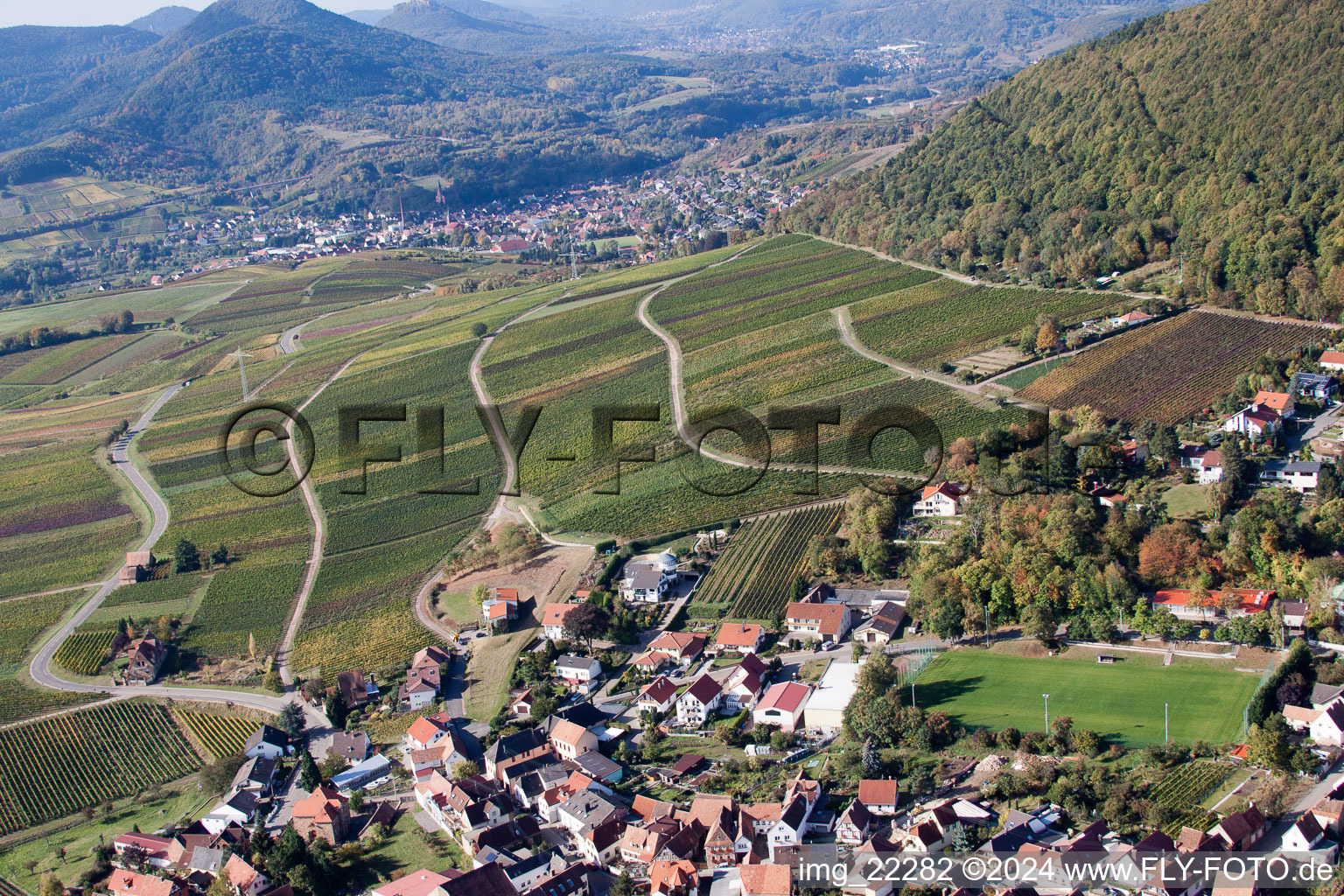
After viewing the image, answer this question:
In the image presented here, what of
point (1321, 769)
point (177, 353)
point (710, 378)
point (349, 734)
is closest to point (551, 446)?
point (710, 378)

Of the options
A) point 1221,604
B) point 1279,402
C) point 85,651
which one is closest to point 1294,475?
point 1279,402

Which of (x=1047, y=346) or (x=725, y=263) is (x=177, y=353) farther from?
(x=1047, y=346)

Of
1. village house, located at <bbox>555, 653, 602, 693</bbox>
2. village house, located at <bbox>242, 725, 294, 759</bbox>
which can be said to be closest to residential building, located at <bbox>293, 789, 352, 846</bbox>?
village house, located at <bbox>242, 725, 294, 759</bbox>

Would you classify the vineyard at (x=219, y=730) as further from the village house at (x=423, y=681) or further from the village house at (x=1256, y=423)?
the village house at (x=1256, y=423)

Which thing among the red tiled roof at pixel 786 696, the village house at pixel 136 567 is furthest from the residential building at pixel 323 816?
the village house at pixel 136 567

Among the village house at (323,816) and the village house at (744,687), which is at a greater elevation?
the village house at (744,687)

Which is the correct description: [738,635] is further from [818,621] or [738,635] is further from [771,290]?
[771,290]
